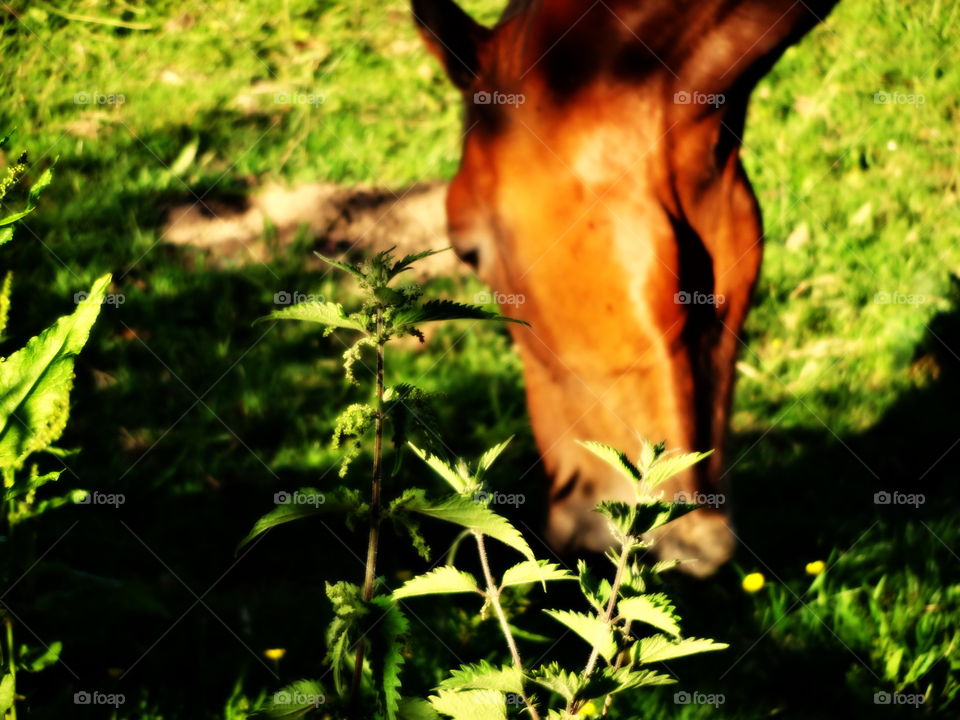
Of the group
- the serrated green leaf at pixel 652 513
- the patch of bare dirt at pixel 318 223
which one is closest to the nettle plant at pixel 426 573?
the serrated green leaf at pixel 652 513

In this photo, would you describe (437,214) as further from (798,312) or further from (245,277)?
(798,312)

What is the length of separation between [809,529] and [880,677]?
694 mm

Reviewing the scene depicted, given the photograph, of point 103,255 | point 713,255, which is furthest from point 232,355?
point 713,255

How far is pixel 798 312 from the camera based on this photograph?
425 cm

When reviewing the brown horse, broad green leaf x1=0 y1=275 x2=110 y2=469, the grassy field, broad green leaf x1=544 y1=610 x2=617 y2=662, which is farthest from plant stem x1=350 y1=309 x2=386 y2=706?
the brown horse

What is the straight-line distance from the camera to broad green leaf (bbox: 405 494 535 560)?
1.31m
